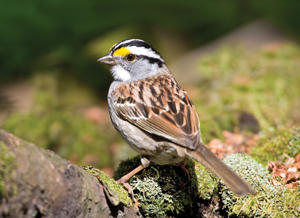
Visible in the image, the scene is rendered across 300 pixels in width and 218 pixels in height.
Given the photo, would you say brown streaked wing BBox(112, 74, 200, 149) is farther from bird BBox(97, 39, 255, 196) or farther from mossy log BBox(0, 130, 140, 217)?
mossy log BBox(0, 130, 140, 217)

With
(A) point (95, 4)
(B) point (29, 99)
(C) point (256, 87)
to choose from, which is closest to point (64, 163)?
(C) point (256, 87)

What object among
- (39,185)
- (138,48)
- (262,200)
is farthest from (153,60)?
(39,185)

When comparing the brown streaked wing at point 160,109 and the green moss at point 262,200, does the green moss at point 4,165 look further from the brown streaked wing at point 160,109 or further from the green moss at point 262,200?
the green moss at point 262,200

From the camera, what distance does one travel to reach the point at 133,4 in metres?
12.4

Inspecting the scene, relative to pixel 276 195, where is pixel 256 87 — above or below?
above

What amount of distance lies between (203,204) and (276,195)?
679 mm

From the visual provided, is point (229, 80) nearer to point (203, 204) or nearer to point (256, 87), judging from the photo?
point (256, 87)

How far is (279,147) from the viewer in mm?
4484

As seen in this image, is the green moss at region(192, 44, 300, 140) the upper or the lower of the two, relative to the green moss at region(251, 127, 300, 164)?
upper

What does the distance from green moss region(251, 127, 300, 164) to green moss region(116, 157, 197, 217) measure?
3.47 ft

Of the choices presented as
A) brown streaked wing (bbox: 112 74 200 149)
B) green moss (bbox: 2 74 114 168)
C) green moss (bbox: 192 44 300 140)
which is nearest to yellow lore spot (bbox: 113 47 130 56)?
brown streaked wing (bbox: 112 74 200 149)

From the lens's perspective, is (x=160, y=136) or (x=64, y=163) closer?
(x=64, y=163)

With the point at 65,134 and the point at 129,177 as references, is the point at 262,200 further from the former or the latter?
the point at 65,134

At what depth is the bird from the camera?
334 cm
